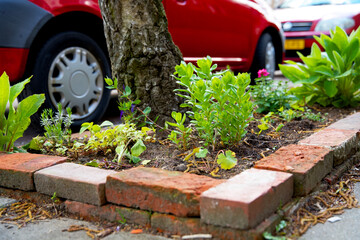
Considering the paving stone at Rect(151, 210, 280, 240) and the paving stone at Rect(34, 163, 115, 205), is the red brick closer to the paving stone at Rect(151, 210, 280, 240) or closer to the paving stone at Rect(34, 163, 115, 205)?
the paving stone at Rect(151, 210, 280, 240)

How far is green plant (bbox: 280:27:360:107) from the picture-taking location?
3770mm

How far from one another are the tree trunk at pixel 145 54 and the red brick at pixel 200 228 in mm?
1164

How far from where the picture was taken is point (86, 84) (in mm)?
4055

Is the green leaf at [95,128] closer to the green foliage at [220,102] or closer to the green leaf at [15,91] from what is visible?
the green leaf at [15,91]

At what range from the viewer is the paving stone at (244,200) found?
1754 millimetres

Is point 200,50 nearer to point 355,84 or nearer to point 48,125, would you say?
point 355,84

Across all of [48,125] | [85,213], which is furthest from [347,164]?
[48,125]

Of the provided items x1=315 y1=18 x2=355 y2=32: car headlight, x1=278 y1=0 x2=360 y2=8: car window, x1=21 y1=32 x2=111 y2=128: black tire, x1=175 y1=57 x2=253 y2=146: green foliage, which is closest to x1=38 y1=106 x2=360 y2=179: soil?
x1=175 y1=57 x2=253 y2=146: green foliage

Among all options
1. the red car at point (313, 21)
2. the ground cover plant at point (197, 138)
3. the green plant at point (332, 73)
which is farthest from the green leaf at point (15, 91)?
the red car at point (313, 21)

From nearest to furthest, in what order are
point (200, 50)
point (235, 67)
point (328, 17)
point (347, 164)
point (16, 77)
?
point (347, 164) → point (16, 77) → point (200, 50) → point (235, 67) → point (328, 17)

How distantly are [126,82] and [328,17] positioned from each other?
6215 mm

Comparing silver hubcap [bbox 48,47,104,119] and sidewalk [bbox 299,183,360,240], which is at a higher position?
silver hubcap [bbox 48,47,104,119]

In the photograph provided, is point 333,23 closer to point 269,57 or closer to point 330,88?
point 269,57

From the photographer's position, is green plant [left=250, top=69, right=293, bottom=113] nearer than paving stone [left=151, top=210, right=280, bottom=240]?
No
